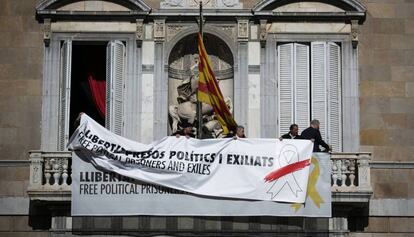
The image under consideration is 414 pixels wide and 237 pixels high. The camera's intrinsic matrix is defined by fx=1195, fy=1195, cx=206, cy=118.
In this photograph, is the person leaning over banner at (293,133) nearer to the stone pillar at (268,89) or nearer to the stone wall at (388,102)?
the stone pillar at (268,89)

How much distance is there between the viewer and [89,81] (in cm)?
3047

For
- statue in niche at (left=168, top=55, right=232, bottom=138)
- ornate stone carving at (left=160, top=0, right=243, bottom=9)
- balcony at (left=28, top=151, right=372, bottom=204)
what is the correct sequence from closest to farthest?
balcony at (left=28, top=151, right=372, bottom=204) < statue in niche at (left=168, top=55, right=232, bottom=138) < ornate stone carving at (left=160, top=0, right=243, bottom=9)

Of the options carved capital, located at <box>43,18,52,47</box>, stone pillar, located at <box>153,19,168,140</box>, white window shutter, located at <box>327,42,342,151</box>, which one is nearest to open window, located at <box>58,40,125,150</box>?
carved capital, located at <box>43,18,52,47</box>

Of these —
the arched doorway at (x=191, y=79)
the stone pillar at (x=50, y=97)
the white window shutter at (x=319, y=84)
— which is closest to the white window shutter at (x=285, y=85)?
the white window shutter at (x=319, y=84)

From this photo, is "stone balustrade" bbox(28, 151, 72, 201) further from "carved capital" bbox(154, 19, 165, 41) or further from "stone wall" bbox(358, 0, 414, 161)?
"stone wall" bbox(358, 0, 414, 161)

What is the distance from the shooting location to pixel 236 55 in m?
29.6

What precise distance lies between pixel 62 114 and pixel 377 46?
7976 millimetres

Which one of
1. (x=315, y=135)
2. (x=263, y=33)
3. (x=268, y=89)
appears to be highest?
(x=263, y=33)

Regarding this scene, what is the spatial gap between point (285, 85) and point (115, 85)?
13.8 feet

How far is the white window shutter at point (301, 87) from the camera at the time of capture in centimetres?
2936

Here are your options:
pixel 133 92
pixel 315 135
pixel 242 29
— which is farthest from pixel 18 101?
pixel 315 135

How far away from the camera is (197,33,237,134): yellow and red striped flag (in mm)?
28234

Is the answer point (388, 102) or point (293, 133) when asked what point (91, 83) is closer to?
point (293, 133)

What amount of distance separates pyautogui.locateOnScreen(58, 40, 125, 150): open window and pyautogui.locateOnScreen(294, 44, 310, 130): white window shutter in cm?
430
